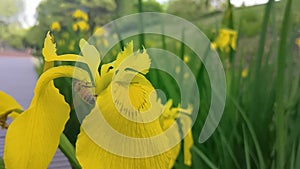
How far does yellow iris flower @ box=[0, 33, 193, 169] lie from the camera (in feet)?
0.77

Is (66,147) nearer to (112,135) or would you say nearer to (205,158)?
(112,135)

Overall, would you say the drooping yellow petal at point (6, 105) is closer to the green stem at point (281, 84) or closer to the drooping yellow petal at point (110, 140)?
the drooping yellow petal at point (110, 140)

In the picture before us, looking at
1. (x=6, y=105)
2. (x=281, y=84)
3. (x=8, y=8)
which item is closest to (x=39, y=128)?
(x=6, y=105)

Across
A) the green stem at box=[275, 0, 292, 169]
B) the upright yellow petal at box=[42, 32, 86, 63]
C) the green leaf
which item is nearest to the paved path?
the green leaf

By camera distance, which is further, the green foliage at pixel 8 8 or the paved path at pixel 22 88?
the green foliage at pixel 8 8

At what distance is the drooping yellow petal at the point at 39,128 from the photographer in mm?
233

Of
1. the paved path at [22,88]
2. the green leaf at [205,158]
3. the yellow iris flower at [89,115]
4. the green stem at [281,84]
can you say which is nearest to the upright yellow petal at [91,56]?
the yellow iris flower at [89,115]

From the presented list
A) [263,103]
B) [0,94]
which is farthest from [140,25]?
[0,94]

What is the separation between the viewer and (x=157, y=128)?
0.26 meters

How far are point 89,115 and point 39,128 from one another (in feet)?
0.10

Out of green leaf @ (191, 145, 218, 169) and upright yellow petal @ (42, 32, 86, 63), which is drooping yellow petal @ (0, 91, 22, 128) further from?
green leaf @ (191, 145, 218, 169)

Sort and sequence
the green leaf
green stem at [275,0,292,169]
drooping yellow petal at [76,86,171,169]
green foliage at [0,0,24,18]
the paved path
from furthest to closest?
green foliage at [0,0,24,18]
the paved path
the green leaf
green stem at [275,0,292,169]
drooping yellow petal at [76,86,171,169]

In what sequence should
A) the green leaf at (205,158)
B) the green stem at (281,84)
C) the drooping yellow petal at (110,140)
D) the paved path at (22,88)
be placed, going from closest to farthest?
the drooping yellow petal at (110,140) < the green stem at (281,84) < the green leaf at (205,158) < the paved path at (22,88)

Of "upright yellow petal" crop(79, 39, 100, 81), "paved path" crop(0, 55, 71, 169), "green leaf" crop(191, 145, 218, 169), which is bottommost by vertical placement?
"paved path" crop(0, 55, 71, 169)
